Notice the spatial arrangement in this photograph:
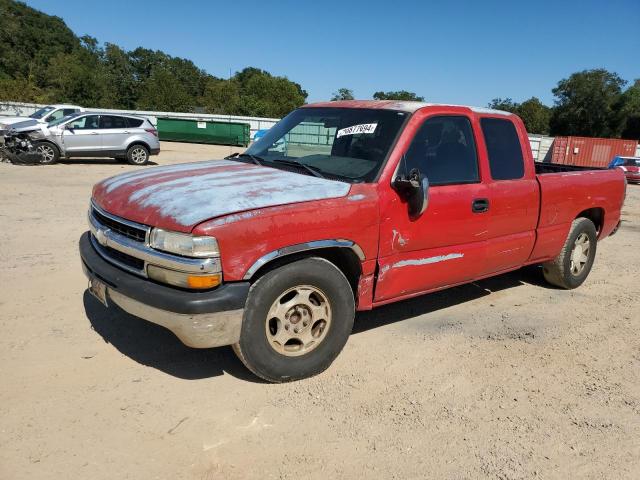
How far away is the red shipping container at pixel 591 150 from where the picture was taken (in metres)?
32.1

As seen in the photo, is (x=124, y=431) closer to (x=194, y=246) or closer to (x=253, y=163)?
(x=194, y=246)

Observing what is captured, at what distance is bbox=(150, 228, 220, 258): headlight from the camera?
275cm

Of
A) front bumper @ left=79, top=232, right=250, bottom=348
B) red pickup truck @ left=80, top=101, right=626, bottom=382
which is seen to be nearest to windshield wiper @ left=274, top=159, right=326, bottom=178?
red pickup truck @ left=80, top=101, right=626, bottom=382

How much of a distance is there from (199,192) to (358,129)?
1397 millimetres

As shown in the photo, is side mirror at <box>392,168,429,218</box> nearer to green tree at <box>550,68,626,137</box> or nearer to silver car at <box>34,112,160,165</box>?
silver car at <box>34,112,160,165</box>

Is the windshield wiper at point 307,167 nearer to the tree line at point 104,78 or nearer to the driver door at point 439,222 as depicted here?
the driver door at point 439,222

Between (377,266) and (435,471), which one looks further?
(377,266)

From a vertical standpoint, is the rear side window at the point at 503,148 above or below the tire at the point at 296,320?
above

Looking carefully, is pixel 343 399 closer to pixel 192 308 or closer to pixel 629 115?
pixel 192 308

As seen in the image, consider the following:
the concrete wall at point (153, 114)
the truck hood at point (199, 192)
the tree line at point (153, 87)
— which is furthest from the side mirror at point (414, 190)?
the tree line at point (153, 87)

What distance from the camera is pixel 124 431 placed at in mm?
2744

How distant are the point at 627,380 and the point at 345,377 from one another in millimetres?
2065

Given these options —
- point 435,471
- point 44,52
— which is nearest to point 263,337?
point 435,471

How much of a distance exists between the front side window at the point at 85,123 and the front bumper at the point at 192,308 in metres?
13.8
